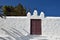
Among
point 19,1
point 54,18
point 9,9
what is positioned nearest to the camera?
point 54,18

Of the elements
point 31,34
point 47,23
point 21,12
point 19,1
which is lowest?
point 31,34

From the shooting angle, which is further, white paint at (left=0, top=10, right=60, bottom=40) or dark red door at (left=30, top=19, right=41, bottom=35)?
dark red door at (left=30, top=19, right=41, bottom=35)

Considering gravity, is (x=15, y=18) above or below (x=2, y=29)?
above

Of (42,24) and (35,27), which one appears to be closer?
(42,24)

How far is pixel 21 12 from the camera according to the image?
3550 centimetres

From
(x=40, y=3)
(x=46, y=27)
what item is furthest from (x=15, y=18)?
(x=40, y=3)

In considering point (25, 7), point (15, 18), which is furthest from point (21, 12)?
point (15, 18)

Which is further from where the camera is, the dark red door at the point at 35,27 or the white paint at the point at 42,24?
the dark red door at the point at 35,27

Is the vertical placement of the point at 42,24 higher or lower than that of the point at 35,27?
higher

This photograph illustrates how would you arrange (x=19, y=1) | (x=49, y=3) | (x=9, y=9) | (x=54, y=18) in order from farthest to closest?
1. (x=19, y=1)
2. (x=9, y=9)
3. (x=49, y=3)
4. (x=54, y=18)

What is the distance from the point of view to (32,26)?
861 inches

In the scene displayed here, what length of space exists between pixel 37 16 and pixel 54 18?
7.68 ft

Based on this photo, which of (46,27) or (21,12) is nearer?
(46,27)

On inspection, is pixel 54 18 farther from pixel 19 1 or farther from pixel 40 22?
pixel 19 1
